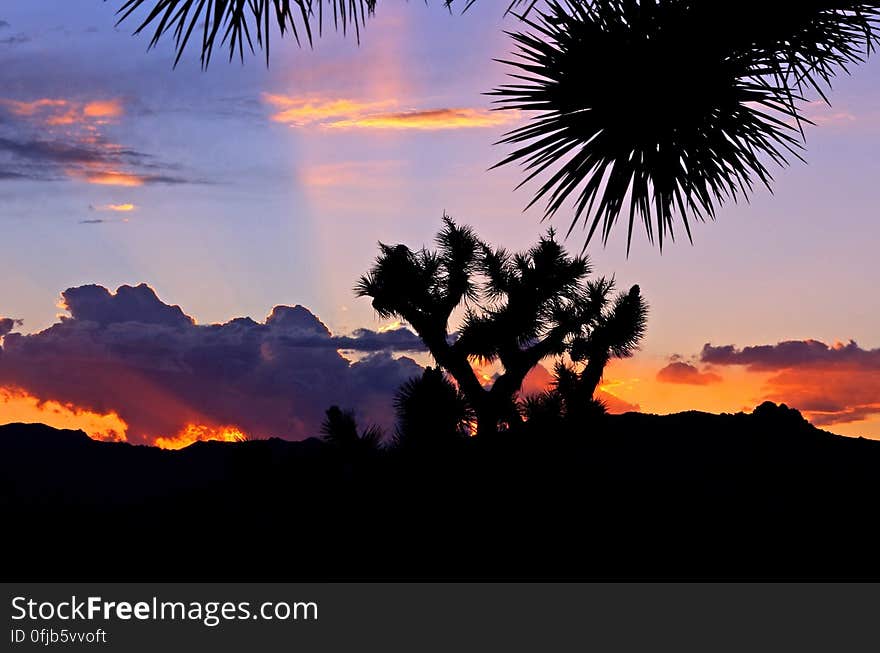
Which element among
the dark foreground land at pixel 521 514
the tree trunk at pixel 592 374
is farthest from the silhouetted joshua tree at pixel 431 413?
the tree trunk at pixel 592 374

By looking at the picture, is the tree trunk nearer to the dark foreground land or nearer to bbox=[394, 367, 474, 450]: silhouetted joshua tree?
the dark foreground land

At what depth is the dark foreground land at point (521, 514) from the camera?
10055mm

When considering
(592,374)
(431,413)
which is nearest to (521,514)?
(592,374)

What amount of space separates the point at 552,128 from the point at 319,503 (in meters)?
4.83

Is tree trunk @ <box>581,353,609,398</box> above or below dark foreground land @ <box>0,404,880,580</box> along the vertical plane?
above

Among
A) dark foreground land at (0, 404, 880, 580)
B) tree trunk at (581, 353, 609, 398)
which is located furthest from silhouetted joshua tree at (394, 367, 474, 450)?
tree trunk at (581, 353, 609, 398)

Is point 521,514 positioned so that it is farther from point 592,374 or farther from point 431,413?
point 431,413

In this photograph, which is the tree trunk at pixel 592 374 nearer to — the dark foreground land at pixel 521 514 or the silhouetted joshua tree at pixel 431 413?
the dark foreground land at pixel 521 514

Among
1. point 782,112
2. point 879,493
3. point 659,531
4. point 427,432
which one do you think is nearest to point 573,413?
point 427,432

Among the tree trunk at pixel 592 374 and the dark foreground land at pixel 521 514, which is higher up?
the tree trunk at pixel 592 374

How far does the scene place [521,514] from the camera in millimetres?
12375

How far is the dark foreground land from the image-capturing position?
33.0ft

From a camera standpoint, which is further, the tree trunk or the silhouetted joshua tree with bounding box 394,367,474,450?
the tree trunk
